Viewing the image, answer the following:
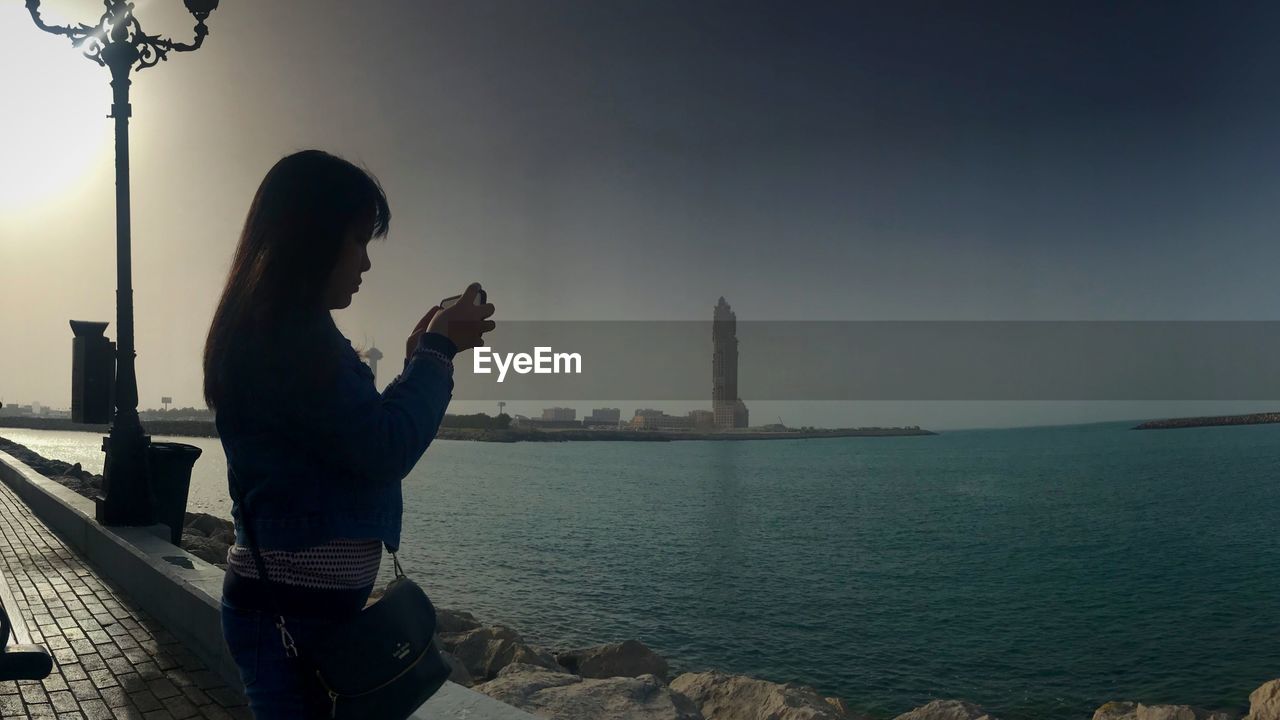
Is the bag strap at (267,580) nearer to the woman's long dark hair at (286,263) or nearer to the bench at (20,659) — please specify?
the woman's long dark hair at (286,263)

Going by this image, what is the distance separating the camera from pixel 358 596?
56.9 inches

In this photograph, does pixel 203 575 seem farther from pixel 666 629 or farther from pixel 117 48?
pixel 666 629

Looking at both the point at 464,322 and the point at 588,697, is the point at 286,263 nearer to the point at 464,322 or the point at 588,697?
the point at 464,322

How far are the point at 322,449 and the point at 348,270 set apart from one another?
35 cm

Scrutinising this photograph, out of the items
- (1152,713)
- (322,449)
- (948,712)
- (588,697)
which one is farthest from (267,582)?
(1152,713)

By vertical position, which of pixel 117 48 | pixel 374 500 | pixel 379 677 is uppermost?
pixel 117 48

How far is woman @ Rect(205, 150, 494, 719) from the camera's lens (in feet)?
4.42

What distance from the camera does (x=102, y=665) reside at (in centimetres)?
477

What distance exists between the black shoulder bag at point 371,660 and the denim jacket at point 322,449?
7 centimetres

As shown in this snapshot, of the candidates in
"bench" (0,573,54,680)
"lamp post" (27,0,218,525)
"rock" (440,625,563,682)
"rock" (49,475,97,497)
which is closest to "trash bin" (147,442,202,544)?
"lamp post" (27,0,218,525)

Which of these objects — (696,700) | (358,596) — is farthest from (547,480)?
(358,596)

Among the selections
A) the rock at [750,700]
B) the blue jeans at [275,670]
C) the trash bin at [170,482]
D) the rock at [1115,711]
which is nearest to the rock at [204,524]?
the trash bin at [170,482]

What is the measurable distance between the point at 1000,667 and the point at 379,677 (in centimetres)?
1707

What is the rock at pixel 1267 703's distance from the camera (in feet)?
31.8
